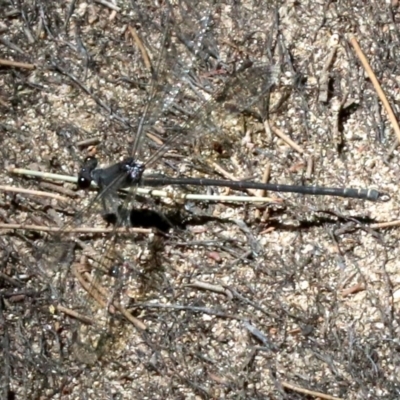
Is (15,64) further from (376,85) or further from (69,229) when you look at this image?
(376,85)

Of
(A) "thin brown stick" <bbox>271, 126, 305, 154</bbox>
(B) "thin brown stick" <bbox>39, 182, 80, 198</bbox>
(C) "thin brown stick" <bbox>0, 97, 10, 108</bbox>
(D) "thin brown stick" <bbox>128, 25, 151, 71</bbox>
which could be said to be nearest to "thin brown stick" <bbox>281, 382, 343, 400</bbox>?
(A) "thin brown stick" <bbox>271, 126, 305, 154</bbox>

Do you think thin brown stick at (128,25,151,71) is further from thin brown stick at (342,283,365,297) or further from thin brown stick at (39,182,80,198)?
thin brown stick at (342,283,365,297)

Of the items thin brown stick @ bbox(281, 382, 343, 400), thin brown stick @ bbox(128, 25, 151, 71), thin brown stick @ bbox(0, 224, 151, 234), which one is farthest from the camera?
thin brown stick @ bbox(128, 25, 151, 71)

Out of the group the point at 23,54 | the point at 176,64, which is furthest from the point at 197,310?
the point at 23,54

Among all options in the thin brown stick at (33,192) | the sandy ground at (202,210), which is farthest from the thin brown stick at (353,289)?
the thin brown stick at (33,192)

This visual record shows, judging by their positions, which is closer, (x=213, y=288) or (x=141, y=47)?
(x=213, y=288)

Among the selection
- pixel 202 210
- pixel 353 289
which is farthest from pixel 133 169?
pixel 353 289

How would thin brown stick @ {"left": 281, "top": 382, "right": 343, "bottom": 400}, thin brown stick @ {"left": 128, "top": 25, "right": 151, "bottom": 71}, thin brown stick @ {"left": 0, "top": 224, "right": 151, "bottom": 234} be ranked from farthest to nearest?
1. thin brown stick @ {"left": 128, "top": 25, "right": 151, "bottom": 71}
2. thin brown stick @ {"left": 0, "top": 224, "right": 151, "bottom": 234}
3. thin brown stick @ {"left": 281, "top": 382, "right": 343, "bottom": 400}

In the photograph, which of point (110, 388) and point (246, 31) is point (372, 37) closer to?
point (246, 31)
